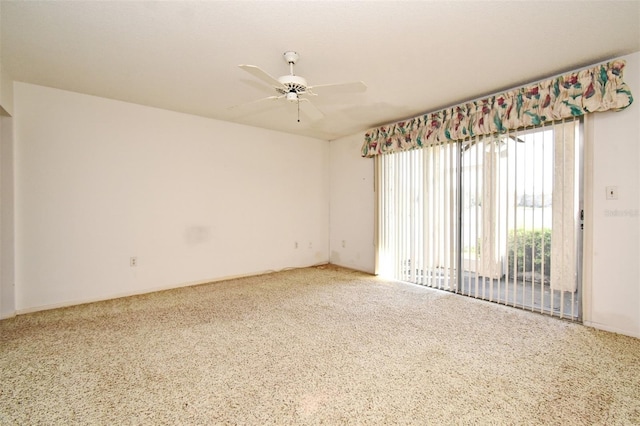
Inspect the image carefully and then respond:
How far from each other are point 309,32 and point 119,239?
3.22m

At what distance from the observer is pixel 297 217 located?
201 inches

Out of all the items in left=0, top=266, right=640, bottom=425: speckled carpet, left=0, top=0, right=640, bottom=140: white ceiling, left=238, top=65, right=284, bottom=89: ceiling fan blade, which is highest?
left=0, top=0, right=640, bottom=140: white ceiling

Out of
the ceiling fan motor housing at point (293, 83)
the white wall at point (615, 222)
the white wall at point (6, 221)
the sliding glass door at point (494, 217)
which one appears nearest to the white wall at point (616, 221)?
the white wall at point (615, 222)

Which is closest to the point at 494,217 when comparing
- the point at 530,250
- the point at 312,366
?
the point at 530,250

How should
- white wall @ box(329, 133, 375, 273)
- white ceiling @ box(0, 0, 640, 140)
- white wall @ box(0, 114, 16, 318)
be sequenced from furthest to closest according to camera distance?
white wall @ box(329, 133, 375, 273), white wall @ box(0, 114, 16, 318), white ceiling @ box(0, 0, 640, 140)

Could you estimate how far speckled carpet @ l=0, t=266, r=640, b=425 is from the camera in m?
1.54

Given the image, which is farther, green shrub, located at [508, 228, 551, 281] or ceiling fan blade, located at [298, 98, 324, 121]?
→ ceiling fan blade, located at [298, 98, 324, 121]

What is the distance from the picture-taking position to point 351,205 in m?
5.11

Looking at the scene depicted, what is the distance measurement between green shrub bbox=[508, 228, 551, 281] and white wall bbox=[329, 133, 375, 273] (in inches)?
82.4

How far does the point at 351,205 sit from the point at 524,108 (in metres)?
2.84

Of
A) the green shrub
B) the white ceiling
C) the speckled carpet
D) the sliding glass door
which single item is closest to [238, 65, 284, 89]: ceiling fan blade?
the white ceiling

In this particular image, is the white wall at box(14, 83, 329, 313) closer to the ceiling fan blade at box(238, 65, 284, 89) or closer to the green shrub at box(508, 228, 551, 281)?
the ceiling fan blade at box(238, 65, 284, 89)

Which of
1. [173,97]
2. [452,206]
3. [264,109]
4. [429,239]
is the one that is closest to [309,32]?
[264,109]

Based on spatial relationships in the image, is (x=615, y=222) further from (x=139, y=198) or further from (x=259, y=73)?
(x=139, y=198)
